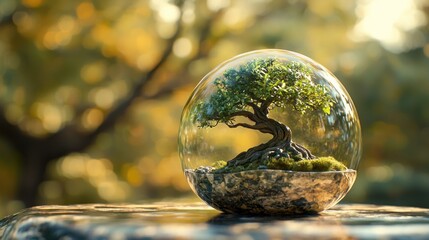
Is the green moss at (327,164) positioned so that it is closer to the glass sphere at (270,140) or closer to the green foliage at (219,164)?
the glass sphere at (270,140)

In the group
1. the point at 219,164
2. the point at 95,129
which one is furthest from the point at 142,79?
the point at 219,164

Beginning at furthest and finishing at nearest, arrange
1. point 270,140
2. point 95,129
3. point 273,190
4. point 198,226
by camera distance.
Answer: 1. point 95,129
2. point 270,140
3. point 273,190
4. point 198,226

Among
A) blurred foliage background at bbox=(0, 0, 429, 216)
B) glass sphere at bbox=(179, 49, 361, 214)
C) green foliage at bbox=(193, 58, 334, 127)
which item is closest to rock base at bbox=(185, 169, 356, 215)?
glass sphere at bbox=(179, 49, 361, 214)

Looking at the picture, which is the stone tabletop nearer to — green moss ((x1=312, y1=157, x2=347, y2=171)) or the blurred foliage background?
green moss ((x1=312, y1=157, x2=347, y2=171))

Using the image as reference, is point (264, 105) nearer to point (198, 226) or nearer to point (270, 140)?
point (270, 140)

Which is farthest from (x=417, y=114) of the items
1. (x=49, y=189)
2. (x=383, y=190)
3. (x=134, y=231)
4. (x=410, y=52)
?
(x=134, y=231)

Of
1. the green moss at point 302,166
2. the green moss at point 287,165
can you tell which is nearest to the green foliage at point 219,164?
the green moss at point 287,165
